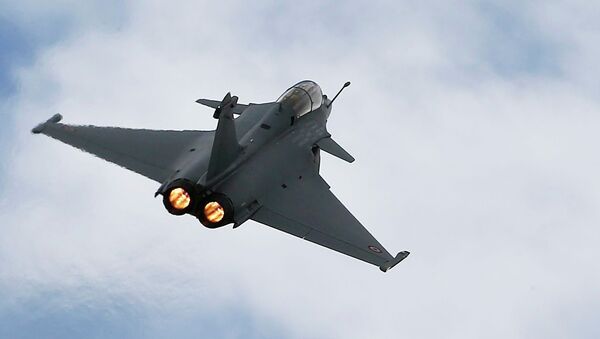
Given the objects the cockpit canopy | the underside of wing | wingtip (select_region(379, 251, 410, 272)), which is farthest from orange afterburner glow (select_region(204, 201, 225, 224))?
the cockpit canopy

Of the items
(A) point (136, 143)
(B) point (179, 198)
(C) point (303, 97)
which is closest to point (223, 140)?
(B) point (179, 198)

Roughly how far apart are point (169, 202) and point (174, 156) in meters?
3.53

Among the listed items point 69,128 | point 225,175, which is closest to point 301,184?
point 225,175

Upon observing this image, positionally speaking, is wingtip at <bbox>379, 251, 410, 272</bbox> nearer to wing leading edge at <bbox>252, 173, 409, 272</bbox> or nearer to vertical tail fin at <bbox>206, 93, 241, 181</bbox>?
wing leading edge at <bbox>252, 173, 409, 272</bbox>

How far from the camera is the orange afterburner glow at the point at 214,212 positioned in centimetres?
3459

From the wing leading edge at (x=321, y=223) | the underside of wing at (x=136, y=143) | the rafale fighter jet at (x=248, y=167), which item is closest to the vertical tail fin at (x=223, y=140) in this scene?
the rafale fighter jet at (x=248, y=167)

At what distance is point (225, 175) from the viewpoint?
35.4 metres

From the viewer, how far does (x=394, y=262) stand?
36.0 metres

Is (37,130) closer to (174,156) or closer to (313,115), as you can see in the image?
(174,156)

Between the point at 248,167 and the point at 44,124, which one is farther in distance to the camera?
the point at 44,124

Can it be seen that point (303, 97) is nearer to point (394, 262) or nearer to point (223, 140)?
point (223, 140)

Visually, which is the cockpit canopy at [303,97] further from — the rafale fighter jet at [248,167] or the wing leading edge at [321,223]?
the wing leading edge at [321,223]

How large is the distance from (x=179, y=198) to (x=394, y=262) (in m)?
7.99

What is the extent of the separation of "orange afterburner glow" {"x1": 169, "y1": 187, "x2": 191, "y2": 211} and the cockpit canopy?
26.6 feet
